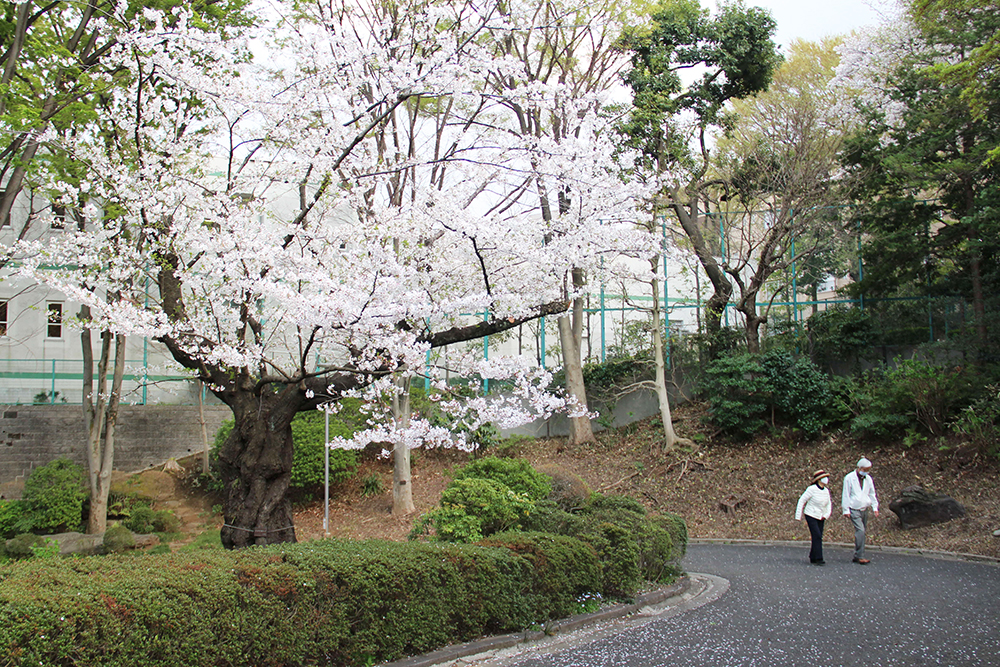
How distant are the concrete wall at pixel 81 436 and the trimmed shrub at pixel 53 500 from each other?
1.67 meters

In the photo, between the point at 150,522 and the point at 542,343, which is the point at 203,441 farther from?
the point at 542,343

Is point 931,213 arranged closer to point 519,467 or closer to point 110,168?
point 519,467

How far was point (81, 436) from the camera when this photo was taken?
Result: 15.3 metres

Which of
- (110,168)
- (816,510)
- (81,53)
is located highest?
(81,53)

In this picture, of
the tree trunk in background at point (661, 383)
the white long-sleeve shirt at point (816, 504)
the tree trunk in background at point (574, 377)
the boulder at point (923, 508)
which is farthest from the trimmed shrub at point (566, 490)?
the tree trunk in background at point (574, 377)

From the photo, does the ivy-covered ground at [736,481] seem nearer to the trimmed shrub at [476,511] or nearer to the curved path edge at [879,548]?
the curved path edge at [879,548]

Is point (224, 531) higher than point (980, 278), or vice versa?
point (980, 278)

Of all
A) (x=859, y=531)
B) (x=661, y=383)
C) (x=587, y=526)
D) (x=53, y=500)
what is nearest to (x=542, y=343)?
(x=661, y=383)

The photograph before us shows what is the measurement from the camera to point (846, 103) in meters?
18.5

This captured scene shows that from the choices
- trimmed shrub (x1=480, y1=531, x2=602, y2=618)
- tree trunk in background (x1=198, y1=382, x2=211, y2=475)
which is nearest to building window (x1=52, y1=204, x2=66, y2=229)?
tree trunk in background (x1=198, y1=382, x2=211, y2=475)

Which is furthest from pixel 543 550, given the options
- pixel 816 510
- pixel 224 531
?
pixel 816 510

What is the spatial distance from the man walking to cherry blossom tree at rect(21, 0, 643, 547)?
414cm

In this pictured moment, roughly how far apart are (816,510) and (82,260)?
8.98 metres

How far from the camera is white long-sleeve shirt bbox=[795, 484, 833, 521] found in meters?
8.92
